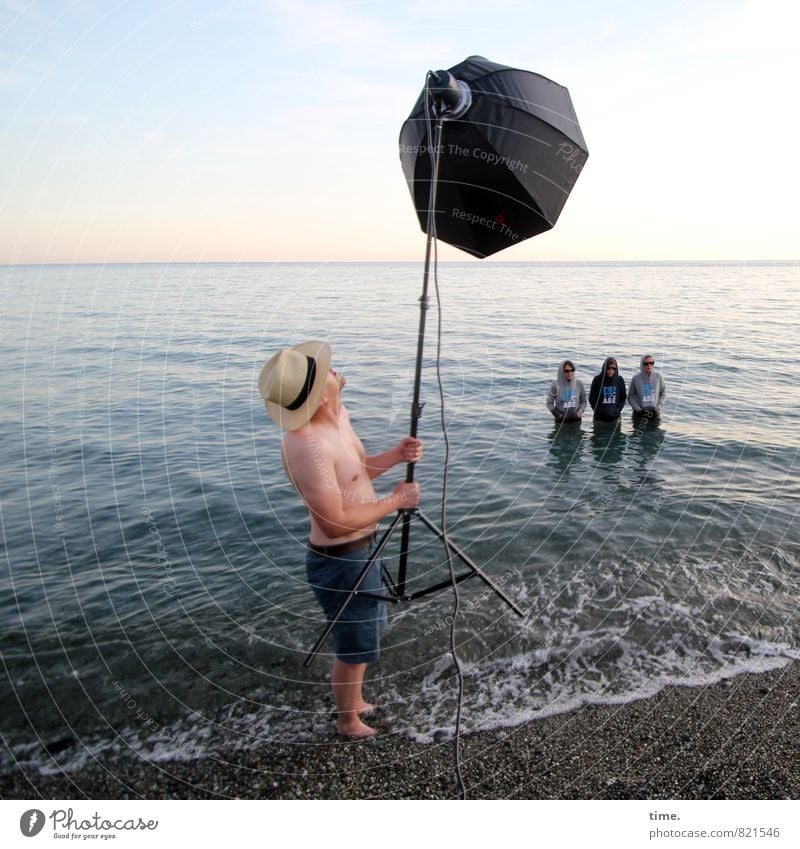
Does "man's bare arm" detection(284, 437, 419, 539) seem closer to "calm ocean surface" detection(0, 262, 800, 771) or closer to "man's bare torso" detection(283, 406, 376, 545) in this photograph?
Answer: "man's bare torso" detection(283, 406, 376, 545)

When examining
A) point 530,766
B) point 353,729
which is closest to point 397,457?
point 353,729

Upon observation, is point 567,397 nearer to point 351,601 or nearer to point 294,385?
point 351,601

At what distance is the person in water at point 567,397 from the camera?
1341cm

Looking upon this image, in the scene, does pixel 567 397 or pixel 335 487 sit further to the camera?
pixel 567 397

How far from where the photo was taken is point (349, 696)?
4.32m

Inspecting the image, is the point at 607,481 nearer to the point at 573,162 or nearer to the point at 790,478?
the point at 790,478

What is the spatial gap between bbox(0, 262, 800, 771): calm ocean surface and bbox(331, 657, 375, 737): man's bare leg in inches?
12.6

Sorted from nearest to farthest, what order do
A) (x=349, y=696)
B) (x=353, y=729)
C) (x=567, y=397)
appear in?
1. (x=349, y=696)
2. (x=353, y=729)
3. (x=567, y=397)

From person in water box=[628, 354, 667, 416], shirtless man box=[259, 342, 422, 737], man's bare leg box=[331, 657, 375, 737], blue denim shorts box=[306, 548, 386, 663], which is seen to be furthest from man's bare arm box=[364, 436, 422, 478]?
person in water box=[628, 354, 667, 416]

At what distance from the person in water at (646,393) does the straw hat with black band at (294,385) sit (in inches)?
457

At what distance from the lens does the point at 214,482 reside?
1079 cm

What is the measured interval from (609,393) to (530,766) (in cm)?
1076
